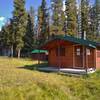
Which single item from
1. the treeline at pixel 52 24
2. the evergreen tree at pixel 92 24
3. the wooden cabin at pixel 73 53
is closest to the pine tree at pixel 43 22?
the treeline at pixel 52 24

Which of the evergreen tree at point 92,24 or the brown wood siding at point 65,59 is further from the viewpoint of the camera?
the evergreen tree at point 92,24

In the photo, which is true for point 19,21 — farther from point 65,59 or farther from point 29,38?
point 65,59

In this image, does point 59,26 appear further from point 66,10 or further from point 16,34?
point 16,34

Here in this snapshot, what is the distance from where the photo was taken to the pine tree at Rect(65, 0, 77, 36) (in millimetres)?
52062

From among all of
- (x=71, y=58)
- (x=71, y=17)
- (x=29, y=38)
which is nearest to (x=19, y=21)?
(x=29, y=38)

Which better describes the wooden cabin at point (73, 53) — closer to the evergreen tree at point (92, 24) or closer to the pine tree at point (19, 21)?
the pine tree at point (19, 21)

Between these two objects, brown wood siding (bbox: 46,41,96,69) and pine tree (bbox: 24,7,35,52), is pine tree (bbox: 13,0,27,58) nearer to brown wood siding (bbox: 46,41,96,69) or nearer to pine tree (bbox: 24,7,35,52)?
pine tree (bbox: 24,7,35,52)

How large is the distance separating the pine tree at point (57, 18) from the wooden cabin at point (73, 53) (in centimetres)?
2623

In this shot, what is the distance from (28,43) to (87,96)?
4078 centimetres

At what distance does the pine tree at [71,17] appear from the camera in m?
52.1

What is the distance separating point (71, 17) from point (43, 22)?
7030mm

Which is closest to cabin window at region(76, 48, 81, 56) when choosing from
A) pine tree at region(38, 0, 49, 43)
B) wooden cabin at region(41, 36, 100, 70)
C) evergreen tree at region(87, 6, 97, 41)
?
wooden cabin at region(41, 36, 100, 70)

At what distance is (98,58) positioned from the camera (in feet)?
75.0

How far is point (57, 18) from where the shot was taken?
175 feet
